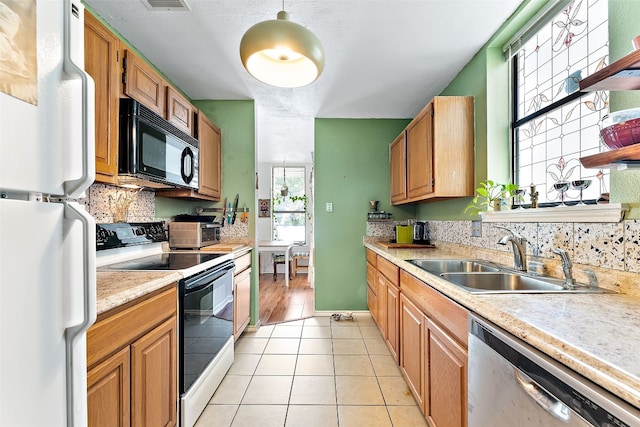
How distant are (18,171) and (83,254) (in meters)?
0.23

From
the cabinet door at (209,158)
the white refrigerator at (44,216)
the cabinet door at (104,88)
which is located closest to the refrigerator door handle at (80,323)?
the white refrigerator at (44,216)

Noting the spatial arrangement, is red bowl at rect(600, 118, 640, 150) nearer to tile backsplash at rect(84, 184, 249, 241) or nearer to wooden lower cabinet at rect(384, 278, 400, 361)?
wooden lower cabinet at rect(384, 278, 400, 361)

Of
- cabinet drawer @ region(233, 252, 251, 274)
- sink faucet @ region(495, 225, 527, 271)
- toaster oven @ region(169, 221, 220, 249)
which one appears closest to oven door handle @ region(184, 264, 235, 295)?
cabinet drawer @ region(233, 252, 251, 274)

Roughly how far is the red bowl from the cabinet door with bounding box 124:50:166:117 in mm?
2232

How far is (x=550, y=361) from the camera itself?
0.73 m

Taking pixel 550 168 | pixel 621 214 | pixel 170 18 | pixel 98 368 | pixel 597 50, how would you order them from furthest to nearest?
1. pixel 170 18
2. pixel 550 168
3. pixel 597 50
4. pixel 621 214
5. pixel 98 368

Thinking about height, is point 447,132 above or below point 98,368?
above

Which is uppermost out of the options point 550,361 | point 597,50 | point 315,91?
point 315,91

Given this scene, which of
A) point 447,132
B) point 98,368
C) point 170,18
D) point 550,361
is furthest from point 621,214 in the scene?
point 170,18

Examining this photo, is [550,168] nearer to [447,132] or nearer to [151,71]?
[447,132]

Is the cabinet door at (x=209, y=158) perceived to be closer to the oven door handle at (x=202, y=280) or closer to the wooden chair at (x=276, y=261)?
the oven door handle at (x=202, y=280)

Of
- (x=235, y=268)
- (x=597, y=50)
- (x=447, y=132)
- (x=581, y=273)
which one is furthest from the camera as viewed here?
(x=235, y=268)

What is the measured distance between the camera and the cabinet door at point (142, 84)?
1720mm

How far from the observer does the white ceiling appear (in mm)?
1797
